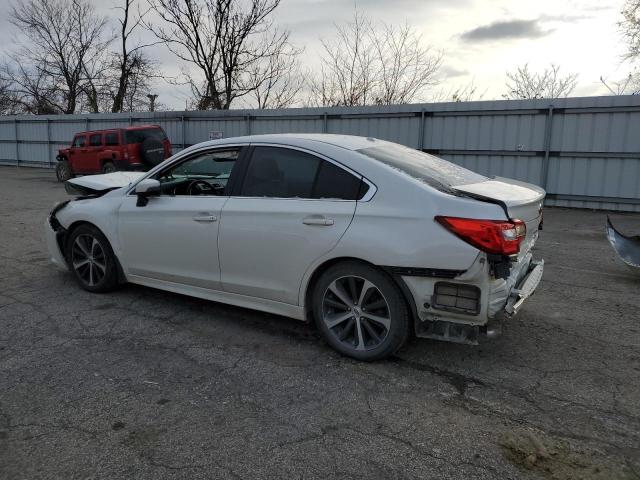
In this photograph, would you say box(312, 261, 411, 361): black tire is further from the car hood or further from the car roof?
the car hood

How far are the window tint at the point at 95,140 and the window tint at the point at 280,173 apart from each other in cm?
1544

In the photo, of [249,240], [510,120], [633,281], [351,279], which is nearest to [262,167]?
[249,240]

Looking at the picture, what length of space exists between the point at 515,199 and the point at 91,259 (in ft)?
12.8

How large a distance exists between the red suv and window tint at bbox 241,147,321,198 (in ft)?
44.3

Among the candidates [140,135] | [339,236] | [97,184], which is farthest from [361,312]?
[140,135]

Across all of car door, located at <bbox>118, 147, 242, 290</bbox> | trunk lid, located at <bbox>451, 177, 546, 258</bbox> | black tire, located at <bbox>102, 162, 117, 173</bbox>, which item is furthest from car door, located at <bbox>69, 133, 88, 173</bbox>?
trunk lid, located at <bbox>451, 177, 546, 258</bbox>

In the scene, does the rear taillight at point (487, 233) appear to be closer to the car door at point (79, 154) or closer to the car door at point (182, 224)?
the car door at point (182, 224)

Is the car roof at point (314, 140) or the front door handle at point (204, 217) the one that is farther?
the front door handle at point (204, 217)

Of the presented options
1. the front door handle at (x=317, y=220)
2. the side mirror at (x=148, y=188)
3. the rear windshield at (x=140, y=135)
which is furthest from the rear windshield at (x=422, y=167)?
the rear windshield at (x=140, y=135)

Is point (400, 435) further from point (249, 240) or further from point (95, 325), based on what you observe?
point (95, 325)

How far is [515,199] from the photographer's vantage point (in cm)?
338

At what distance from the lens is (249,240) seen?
3.88 meters

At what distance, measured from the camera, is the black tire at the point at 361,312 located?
3377mm

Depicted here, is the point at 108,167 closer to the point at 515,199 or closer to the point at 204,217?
the point at 204,217
